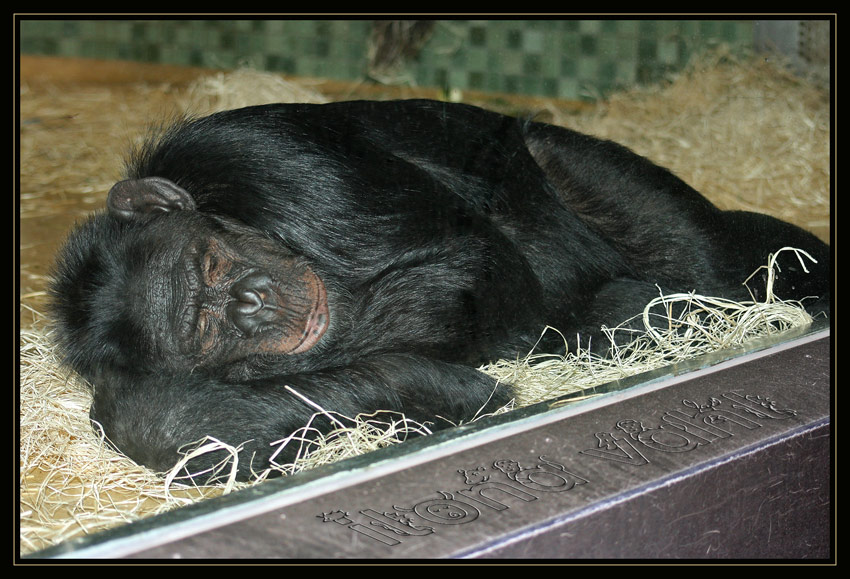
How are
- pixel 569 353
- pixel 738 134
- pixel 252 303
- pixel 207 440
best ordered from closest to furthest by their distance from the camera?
1. pixel 207 440
2. pixel 252 303
3. pixel 569 353
4. pixel 738 134

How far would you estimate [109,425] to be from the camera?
2.06 m

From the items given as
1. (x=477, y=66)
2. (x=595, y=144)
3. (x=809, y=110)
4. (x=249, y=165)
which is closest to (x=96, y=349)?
(x=249, y=165)

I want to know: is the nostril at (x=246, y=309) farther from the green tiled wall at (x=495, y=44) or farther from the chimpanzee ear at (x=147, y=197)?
the green tiled wall at (x=495, y=44)

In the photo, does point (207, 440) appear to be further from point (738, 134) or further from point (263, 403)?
point (738, 134)

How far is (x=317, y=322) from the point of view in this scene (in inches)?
87.0

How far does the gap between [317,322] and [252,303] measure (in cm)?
18

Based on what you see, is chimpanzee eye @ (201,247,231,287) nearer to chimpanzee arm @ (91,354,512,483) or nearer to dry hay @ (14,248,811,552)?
chimpanzee arm @ (91,354,512,483)

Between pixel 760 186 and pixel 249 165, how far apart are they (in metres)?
2.23

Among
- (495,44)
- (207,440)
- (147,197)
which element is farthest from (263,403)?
(495,44)

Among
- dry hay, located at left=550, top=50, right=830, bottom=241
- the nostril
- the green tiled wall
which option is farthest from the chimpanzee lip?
dry hay, located at left=550, top=50, right=830, bottom=241

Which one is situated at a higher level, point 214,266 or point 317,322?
point 214,266

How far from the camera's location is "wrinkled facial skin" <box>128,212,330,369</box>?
215cm

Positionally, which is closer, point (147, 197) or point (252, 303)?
point (252, 303)
